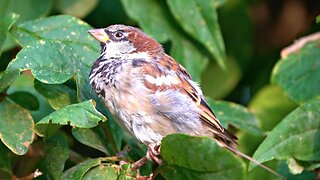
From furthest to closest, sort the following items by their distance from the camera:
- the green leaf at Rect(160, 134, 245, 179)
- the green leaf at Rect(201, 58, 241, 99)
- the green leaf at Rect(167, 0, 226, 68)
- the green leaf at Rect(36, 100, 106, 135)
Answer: the green leaf at Rect(201, 58, 241, 99) < the green leaf at Rect(167, 0, 226, 68) < the green leaf at Rect(36, 100, 106, 135) < the green leaf at Rect(160, 134, 245, 179)

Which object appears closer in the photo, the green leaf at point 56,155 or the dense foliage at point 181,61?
the dense foliage at point 181,61

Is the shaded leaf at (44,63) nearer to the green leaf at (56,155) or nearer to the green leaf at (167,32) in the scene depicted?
the green leaf at (56,155)

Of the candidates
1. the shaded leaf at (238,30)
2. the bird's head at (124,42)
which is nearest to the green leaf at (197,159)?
the bird's head at (124,42)

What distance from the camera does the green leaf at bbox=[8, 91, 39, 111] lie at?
7.47ft

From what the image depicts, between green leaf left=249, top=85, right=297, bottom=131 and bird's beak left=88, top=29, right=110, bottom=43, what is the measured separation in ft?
2.71

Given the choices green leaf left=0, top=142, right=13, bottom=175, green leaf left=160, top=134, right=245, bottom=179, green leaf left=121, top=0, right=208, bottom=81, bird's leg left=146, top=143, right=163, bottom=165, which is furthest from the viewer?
green leaf left=121, top=0, right=208, bottom=81

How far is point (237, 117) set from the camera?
2.71 metres

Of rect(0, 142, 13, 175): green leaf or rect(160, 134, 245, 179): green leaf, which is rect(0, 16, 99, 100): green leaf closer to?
rect(0, 142, 13, 175): green leaf

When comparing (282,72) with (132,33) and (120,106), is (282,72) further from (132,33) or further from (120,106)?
(120,106)

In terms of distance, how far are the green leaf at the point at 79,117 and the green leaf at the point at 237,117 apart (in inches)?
32.5

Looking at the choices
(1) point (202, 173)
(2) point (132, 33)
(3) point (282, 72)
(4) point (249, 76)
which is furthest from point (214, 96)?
(1) point (202, 173)

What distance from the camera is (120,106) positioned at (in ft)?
7.36

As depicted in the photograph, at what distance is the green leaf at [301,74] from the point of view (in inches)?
112

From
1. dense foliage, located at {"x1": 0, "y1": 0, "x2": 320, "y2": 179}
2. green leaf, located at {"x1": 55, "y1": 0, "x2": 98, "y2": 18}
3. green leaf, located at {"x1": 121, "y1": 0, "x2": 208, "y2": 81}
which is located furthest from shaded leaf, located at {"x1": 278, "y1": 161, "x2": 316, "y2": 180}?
green leaf, located at {"x1": 55, "y1": 0, "x2": 98, "y2": 18}
